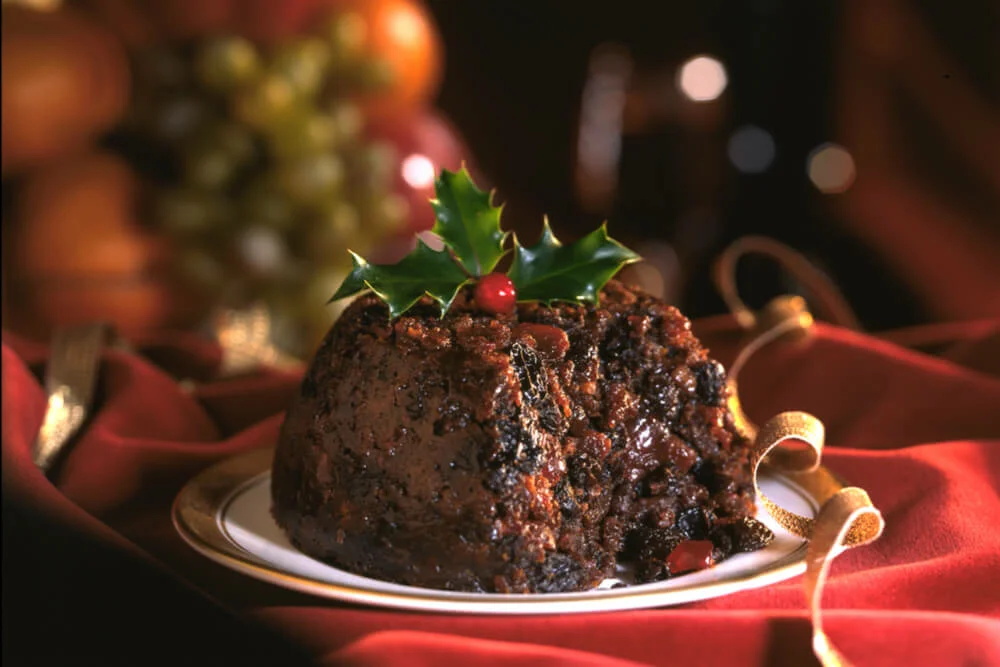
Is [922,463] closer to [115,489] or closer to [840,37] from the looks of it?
[115,489]

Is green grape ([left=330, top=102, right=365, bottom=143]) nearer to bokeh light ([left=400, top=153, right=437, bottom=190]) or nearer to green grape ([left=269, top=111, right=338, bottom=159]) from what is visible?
green grape ([left=269, top=111, right=338, bottom=159])

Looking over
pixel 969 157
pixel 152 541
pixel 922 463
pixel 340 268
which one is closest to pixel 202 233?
pixel 340 268

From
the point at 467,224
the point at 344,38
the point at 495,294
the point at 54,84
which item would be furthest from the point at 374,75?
the point at 495,294

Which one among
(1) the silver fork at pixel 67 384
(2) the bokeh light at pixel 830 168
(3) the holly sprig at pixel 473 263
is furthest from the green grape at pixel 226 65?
(2) the bokeh light at pixel 830 168

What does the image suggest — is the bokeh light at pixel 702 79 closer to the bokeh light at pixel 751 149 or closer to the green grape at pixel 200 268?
the bokeh light at pixel 751 149

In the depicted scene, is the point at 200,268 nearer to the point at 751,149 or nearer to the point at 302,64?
the point at 302,64
